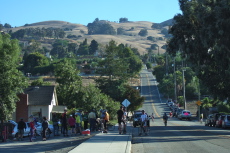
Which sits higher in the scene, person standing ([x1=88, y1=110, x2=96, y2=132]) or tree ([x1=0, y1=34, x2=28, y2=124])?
tree ([x1=0, y1=34, x2=28, y2=124])

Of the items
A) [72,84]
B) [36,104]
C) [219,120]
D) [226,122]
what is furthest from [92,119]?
[72,84]

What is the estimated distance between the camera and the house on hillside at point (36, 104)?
47.1m

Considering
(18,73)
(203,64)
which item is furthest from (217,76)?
(18,73)

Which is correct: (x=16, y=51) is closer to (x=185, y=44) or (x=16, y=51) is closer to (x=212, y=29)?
(x=185, y=44)

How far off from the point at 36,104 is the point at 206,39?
24.7 m

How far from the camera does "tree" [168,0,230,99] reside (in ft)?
92.5

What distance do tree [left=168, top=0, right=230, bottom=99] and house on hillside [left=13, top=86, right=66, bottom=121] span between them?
19341 mm

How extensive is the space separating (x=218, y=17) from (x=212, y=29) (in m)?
1.13

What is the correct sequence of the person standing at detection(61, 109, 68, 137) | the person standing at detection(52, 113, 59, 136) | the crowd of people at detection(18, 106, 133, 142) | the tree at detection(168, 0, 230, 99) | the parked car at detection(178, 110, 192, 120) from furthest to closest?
the parked car at detection(178, 110, 192, 120)
the tree at detection(168, 0, 230, 99)
the person standing at detection(52, 113, 59, 136)
the person standing at detection(61, 109, 68, 137)
the crowd of people at detection(18, 106, 133, 142)

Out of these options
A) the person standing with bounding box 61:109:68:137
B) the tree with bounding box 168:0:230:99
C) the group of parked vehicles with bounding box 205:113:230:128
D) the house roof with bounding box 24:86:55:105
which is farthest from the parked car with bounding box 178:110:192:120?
the person standing with bounding box 61:109:68:137

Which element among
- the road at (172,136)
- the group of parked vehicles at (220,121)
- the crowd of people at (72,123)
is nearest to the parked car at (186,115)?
the road at (172,136)

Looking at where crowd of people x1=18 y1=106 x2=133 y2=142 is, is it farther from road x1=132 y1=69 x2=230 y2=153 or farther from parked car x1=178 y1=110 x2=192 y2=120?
parked car x1=178 y1=110 x2=192 y2=120

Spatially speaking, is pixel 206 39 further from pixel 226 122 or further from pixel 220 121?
pixel 220 121

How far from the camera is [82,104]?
51.6 meters
